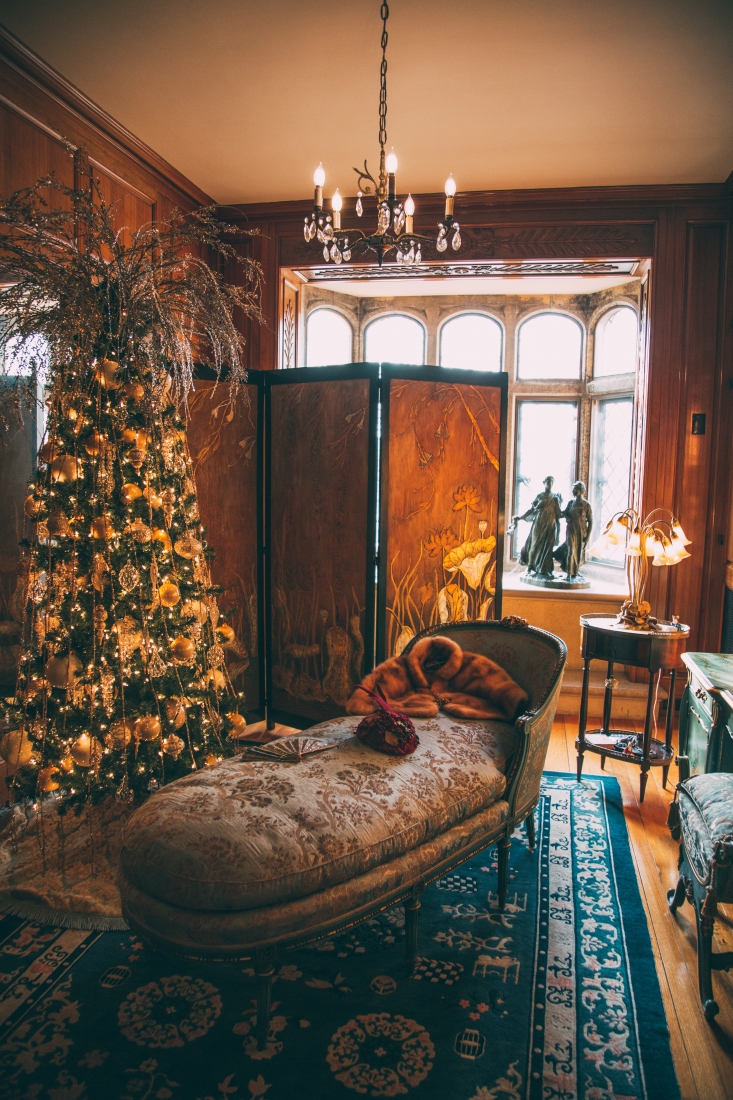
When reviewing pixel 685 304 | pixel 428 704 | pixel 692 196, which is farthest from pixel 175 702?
pixel 692 196

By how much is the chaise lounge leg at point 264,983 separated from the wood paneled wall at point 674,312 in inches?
150

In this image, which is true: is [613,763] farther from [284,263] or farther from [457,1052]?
[284,263]

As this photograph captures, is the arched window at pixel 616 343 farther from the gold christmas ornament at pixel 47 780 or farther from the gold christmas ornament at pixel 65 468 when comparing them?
the gold christmas ornament at pixel 47 780

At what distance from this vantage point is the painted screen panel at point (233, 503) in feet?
12.6

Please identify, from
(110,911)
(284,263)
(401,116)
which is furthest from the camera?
(284,263)

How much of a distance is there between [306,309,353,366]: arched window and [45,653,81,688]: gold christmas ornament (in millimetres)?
4390

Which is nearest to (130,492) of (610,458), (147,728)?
(147,728)

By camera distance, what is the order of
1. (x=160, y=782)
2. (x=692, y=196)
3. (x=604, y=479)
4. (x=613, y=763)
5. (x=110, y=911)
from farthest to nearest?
(x=604, y=479) < (x=692, y=196) < (x=613, y=763) < (x=160, y=782) < (x=110, y=911)

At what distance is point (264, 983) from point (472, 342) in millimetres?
5750

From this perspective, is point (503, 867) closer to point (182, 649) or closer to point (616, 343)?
point (182, 649)

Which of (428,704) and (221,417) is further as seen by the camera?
(221,417)

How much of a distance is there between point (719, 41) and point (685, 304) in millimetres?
1767

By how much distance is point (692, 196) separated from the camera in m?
4.61

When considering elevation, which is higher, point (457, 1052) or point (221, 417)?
point (221, 417)
